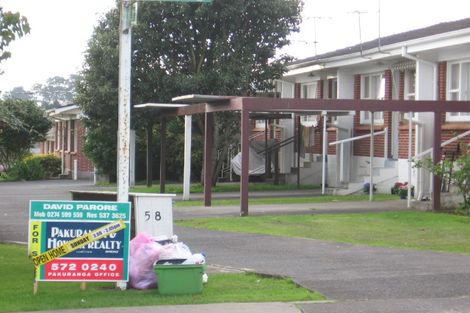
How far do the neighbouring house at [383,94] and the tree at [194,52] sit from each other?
273 cm

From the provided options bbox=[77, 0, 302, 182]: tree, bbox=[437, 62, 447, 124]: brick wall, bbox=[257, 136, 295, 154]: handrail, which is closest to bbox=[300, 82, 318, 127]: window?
bbox=[257, 136, 295, 154]: handrail

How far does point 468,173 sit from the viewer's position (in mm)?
17844

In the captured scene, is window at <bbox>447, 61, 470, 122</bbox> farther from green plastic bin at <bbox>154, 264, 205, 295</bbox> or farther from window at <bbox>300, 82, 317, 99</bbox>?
green plastic bin at <bbox>154, 264, 205, 295</bbox>

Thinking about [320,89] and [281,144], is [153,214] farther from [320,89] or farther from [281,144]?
[281,144]

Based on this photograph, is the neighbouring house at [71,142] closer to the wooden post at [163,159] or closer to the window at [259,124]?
the window at [259,124]

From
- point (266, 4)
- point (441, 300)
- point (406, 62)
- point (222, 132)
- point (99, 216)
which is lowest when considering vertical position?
point (441, 300)

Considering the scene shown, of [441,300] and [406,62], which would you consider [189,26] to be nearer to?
[406,62]

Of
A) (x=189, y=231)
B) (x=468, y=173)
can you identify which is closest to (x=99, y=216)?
(x=189, y=231)

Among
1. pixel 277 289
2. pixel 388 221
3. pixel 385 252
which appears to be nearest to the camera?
pixel 277 289

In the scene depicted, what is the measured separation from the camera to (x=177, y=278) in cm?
900

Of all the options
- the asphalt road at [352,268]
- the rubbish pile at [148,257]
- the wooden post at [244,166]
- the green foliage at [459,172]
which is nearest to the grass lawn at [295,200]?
the wooden post at [244,166]

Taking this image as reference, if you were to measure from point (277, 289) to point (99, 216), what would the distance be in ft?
7.59

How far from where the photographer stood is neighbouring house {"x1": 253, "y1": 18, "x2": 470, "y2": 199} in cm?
2147

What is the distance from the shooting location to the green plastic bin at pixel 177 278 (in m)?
8.98
